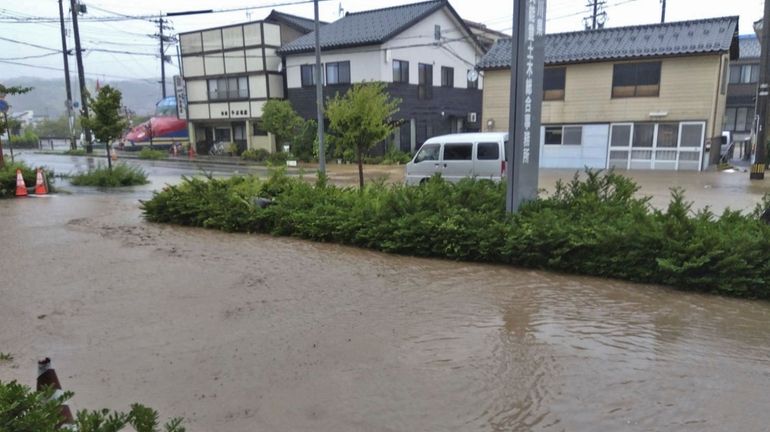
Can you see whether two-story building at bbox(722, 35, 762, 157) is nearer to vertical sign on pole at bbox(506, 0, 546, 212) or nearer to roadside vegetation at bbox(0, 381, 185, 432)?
vertical sign on pole at bbox(506, 0, 546, 212)

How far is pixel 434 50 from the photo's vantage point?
104ft

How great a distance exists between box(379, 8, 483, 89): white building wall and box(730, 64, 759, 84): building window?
59.8 feet


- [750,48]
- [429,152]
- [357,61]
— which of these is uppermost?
[750,48]

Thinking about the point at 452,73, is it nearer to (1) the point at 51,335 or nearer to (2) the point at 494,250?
(2) the point at 494,250

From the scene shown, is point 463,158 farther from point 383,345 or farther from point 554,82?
point 554,82

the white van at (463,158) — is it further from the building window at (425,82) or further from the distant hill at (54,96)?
the distant hill at (54,96)

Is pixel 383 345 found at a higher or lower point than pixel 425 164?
lower

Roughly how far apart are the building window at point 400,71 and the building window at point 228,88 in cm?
996

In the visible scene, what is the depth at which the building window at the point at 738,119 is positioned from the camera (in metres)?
37.9

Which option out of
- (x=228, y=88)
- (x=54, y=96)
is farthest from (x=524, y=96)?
(x=54, y=96)

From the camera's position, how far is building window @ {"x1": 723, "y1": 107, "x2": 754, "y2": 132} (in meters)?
37.9

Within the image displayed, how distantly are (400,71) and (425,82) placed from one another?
2279 mm

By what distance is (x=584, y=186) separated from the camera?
8742 millimetres

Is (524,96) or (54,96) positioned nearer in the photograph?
(524,96)
